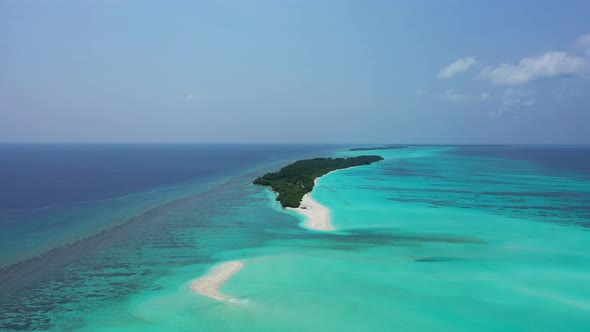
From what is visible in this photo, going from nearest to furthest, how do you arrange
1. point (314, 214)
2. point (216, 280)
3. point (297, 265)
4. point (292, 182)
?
point (216, 280) → point (297, 265) → point (314, 214) → point (292, 182)

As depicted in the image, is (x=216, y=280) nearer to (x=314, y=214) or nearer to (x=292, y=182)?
(x=314, y=214)

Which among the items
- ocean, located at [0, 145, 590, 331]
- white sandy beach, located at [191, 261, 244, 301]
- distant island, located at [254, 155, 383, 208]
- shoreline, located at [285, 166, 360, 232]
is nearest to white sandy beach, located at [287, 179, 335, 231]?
shoreline, located at [285, 166, 360, 232]

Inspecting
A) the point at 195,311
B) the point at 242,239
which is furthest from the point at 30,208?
the point at 195,311

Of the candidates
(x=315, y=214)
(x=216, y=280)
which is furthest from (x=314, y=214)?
(x=216, y=280)

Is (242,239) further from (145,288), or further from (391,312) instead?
(391,312)

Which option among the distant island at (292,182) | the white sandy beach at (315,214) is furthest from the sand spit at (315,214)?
the distant island at (292,182)

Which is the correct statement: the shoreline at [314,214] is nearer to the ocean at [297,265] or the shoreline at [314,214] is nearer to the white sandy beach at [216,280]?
the ocean at [297,265]
